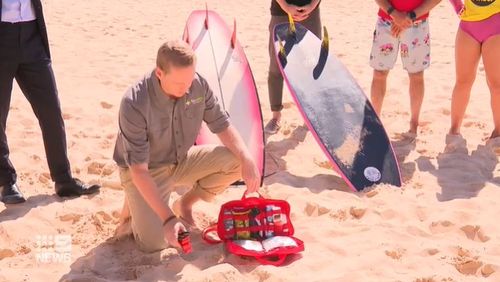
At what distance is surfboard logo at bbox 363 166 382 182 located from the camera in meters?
4.16

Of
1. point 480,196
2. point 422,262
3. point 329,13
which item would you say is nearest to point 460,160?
point 480,196

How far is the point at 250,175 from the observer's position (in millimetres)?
3334

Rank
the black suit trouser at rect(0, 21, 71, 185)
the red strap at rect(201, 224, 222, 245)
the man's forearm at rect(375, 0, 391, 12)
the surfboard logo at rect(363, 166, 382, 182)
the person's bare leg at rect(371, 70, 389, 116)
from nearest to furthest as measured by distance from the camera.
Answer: the red strap at rect(201, 224, 222, 245) < the black suit trouser at rect(0, 21, 71, 185) < the surfboard logo at rect(363, 166, 382, 182) < the man's forearm at rect(375, 0, 391, 12) < the person's bare leg at rect(371, 70, 389, 116)

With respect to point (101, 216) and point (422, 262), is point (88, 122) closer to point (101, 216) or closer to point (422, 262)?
point (101, 216)

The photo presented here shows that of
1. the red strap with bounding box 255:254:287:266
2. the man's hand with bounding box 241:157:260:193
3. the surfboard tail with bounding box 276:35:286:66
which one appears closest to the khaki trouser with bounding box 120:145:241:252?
the man's hand with bounding box 241:157:260:193

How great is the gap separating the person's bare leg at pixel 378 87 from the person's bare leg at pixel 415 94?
184 mm

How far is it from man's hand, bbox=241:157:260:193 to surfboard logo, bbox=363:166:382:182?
1050mm

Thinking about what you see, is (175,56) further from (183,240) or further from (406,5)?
(406,5)

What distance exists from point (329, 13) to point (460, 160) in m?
5.28

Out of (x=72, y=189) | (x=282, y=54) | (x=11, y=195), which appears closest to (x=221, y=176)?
(x=72, y=189)

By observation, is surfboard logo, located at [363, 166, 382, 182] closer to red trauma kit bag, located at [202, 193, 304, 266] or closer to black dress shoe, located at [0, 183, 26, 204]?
red trauma kit bag, located at [202, 193, 304, 266]

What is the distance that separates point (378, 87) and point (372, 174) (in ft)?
2.72

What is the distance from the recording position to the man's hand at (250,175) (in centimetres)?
333

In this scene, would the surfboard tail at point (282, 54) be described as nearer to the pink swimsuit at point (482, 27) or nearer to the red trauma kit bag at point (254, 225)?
the pink swimsuit at point (482, 27)
